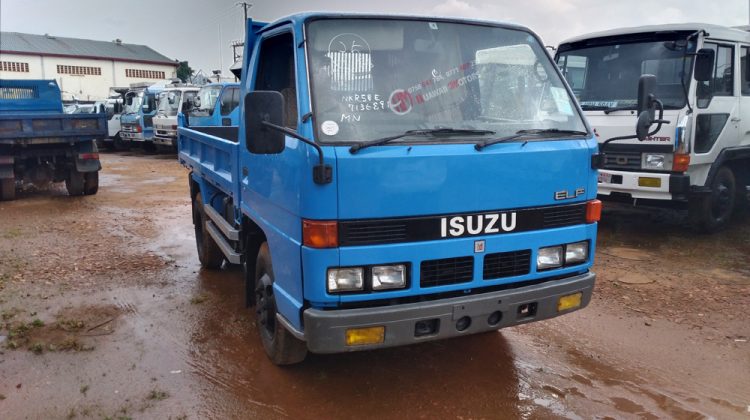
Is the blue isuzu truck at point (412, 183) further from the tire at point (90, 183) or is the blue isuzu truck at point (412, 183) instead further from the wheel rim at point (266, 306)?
the tire at point (90, 183)

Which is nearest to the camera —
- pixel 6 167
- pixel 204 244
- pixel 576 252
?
pixel 576 252

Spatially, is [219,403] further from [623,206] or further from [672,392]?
[623,206]

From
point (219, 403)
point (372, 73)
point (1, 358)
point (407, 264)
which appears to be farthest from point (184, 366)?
point (372, 73)

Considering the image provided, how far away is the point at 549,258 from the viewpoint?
11.3 ft

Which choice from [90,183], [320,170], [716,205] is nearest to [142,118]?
[90,183]

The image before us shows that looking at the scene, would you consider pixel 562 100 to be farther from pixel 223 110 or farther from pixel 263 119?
pixel 223 110

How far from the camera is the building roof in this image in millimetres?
50219

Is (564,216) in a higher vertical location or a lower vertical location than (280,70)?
lower

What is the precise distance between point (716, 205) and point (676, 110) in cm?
159

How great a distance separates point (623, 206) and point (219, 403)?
8230 millimetres

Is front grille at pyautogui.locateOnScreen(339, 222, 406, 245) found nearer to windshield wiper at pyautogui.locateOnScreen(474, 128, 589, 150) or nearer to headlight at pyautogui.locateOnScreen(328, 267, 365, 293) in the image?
headlight at pyautogui.locateOnScreen(328, 267, 365, 293)

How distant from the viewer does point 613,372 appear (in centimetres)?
391

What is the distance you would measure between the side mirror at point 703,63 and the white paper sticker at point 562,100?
4166mm

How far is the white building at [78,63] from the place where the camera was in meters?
49.4
